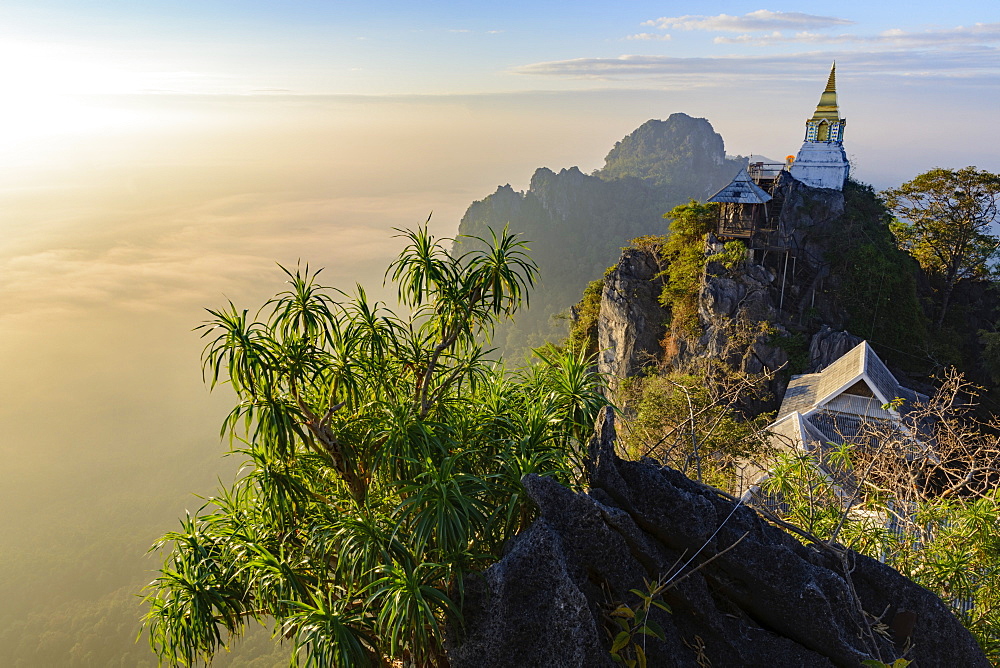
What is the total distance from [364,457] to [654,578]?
176 cm

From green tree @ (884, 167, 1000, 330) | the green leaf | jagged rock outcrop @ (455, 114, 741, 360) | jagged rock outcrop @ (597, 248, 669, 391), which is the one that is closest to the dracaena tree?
the green leaf

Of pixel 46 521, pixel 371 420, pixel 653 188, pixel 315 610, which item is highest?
pixel 371 420

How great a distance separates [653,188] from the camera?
3423 inches

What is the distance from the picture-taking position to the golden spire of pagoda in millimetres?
23859

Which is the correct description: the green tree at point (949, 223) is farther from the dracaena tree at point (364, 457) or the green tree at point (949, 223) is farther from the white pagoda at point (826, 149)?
the dracaena tree at point (364, 457)

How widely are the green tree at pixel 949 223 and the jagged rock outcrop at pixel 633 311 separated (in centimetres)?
975

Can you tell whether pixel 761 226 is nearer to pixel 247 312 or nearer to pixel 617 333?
pixel 617 333

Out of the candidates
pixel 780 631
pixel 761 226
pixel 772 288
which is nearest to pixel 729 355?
pixel 772 288

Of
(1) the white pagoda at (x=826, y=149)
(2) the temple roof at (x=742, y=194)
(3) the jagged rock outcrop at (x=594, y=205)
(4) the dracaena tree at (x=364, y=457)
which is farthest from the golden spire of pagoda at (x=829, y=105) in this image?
(3) the jagged rock outcrop at (x=594, y=205)

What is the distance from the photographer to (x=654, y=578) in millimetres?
2770

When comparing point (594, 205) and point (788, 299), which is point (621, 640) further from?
point (594, 205)

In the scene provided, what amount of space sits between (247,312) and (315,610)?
1586mm

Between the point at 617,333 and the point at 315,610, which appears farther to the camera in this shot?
the point at 617,333

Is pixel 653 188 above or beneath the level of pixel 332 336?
beneath
